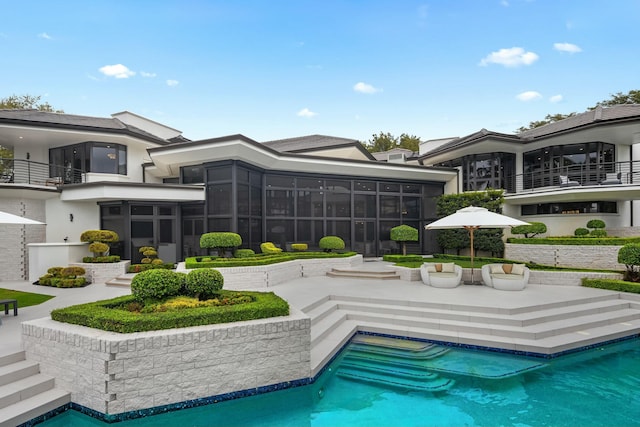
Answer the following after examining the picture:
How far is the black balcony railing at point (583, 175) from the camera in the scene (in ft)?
55.1

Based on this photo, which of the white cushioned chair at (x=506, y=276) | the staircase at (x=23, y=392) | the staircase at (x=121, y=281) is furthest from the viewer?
the staircase at (x=121, y=281)

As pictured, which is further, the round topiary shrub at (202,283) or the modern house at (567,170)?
the modern house at (567,170)

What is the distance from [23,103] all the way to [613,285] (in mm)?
40187

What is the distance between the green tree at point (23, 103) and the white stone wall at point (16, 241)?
56.8ft

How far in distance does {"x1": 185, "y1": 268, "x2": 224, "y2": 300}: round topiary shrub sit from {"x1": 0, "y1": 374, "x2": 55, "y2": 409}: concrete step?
250cm

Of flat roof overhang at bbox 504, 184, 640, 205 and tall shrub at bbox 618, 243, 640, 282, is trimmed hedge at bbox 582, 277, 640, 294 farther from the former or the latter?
flat roof overhang at bbox 504, 184, 640, 205

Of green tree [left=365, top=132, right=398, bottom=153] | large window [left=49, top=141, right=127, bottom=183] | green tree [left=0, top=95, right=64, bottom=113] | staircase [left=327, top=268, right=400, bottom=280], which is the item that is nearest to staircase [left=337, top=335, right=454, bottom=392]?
staircase [left=327, top=268, right=400, bottom=280]

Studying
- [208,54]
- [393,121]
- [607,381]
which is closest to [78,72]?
[208,54]

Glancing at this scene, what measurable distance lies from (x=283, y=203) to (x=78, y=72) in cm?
1233

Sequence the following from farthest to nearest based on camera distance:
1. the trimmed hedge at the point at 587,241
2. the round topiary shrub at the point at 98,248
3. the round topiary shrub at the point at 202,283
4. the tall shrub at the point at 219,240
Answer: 1. the round topiary shrub at the point at 98,248
2. the trimmed hedge at the point at 587,241
3. the tall shrub at the point at 219,240
4. the round topiary shrub at the point at 202,283

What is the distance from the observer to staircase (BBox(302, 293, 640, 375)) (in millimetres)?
7102

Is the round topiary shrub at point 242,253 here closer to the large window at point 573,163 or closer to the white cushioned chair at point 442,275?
the white cushioned chair at point 442,275

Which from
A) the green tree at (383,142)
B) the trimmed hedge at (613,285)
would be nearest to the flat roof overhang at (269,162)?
the trimmed hedge at (613,285)

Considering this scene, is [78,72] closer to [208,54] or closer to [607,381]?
[208,54]
